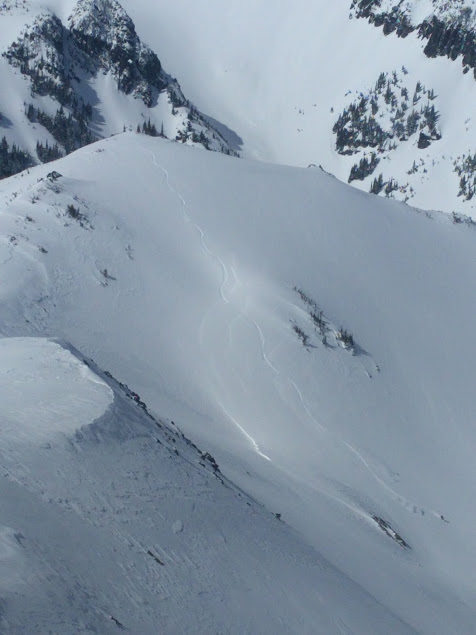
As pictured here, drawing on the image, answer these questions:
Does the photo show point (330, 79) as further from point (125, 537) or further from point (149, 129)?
point (125, 537)

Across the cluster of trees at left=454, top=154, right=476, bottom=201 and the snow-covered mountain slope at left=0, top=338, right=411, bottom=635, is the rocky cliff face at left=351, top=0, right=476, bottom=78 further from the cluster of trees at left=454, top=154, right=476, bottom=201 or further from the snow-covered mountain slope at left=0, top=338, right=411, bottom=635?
the snow-covered mountain slope at left=0, top=338, right=411, bottom=635

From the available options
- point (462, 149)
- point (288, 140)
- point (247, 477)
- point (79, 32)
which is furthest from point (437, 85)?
point (247, 477)

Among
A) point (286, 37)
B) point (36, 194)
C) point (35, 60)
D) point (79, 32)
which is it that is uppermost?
point (286, 37)

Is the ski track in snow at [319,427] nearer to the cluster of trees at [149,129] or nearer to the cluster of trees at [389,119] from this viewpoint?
the cluster of trees at [149,129]

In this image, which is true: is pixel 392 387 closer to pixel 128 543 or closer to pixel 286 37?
pixel 128 543

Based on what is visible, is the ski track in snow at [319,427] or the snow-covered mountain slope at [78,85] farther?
the snow-covered mountain slope at [78,85]

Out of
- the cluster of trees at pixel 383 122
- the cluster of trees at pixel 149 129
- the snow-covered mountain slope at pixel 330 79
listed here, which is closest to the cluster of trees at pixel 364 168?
the cluster of trees at pixel 383 122
